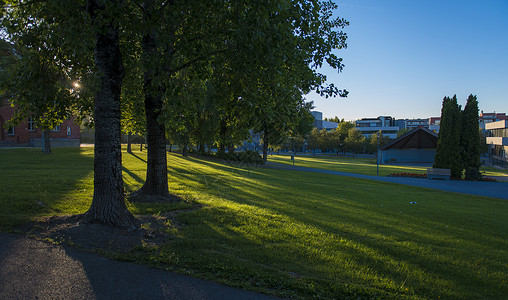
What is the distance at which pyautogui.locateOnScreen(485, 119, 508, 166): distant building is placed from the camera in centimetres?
4894

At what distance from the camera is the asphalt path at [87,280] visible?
363 cm

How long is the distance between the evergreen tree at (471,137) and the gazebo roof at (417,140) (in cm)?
1914

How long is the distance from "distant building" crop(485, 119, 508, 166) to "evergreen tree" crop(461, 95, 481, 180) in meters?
26.4

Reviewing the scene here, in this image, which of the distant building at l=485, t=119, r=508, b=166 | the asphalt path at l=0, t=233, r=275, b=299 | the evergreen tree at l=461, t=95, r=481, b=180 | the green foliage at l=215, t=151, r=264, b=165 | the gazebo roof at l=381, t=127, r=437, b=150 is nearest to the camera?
the asphalt path at l=0, t=233, r=275, b=299

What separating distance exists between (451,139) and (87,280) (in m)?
29.4

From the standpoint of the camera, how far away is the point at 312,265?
192 inches

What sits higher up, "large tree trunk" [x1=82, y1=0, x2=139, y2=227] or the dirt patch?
"large tree trunk" [x1=82, y1=0, x2=139, y2=227]

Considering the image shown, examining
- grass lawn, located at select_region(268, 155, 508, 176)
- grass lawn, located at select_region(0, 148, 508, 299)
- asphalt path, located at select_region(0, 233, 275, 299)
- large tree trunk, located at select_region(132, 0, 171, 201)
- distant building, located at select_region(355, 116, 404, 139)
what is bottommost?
grass lawn, located at select_region(268, 155, 508, 176)


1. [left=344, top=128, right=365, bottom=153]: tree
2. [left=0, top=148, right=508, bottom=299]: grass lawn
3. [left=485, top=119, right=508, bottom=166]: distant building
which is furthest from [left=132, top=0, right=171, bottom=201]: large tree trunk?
[left=344, top=128, right=365, bottom=153]: tree

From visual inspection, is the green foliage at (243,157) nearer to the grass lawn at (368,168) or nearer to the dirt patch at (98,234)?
the grass lawn at (368,168)

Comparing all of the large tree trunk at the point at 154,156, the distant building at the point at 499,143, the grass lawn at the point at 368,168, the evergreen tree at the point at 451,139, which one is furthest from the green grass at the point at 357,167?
the large tree trunk at the point at 154,156

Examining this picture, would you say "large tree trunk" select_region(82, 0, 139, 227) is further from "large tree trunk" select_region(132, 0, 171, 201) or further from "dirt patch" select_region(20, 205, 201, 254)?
"large tree trunk" select_region(132, 0, 171, 201)

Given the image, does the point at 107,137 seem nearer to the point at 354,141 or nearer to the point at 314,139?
the point at 314,139

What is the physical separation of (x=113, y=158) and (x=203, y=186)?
7.84m
